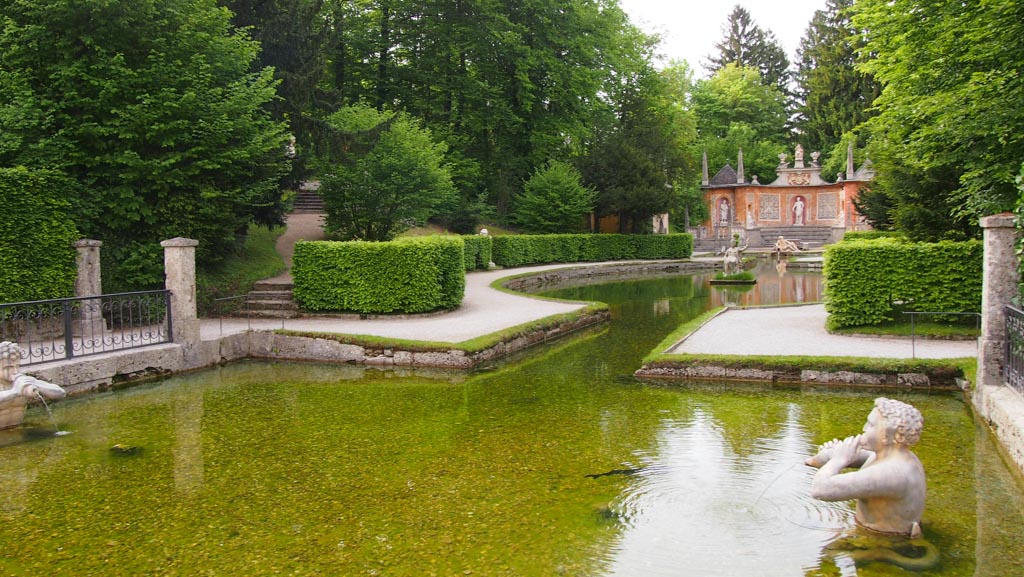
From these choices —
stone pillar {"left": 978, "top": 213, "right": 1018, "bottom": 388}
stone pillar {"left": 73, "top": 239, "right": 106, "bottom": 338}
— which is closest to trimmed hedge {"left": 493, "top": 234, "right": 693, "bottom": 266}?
stone pillar {"left": 73, "top": 239, "right": 106, "bottom": 338}

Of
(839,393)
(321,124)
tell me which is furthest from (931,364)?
(321,124)

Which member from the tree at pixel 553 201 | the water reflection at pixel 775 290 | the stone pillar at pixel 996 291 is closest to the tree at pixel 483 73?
the tree at pixel 553 201

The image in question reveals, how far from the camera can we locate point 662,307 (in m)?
20.2

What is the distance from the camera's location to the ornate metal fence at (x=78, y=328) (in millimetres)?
11328

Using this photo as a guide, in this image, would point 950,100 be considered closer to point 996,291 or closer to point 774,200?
point 996,291

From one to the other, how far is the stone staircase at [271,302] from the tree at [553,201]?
18.6 metres

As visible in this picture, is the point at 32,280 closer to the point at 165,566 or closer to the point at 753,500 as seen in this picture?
the point at 165,566

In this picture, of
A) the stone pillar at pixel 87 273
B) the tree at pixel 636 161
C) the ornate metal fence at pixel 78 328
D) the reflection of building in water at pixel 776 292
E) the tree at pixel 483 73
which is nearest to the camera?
the ornate metal fence at pixel 78 328

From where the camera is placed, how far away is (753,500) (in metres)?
6.16

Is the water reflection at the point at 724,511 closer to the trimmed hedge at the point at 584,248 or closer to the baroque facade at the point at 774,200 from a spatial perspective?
the trimmed hedge at the point at 584,248

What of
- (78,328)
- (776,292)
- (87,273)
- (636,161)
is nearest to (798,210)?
(636,161)

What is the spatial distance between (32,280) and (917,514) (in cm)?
1393

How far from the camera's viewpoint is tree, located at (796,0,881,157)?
54.5 meters

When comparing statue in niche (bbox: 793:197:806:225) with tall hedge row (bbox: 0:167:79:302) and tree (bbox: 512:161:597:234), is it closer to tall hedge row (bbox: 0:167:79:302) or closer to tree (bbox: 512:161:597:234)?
tree (bbox: 512:161:597:234)
